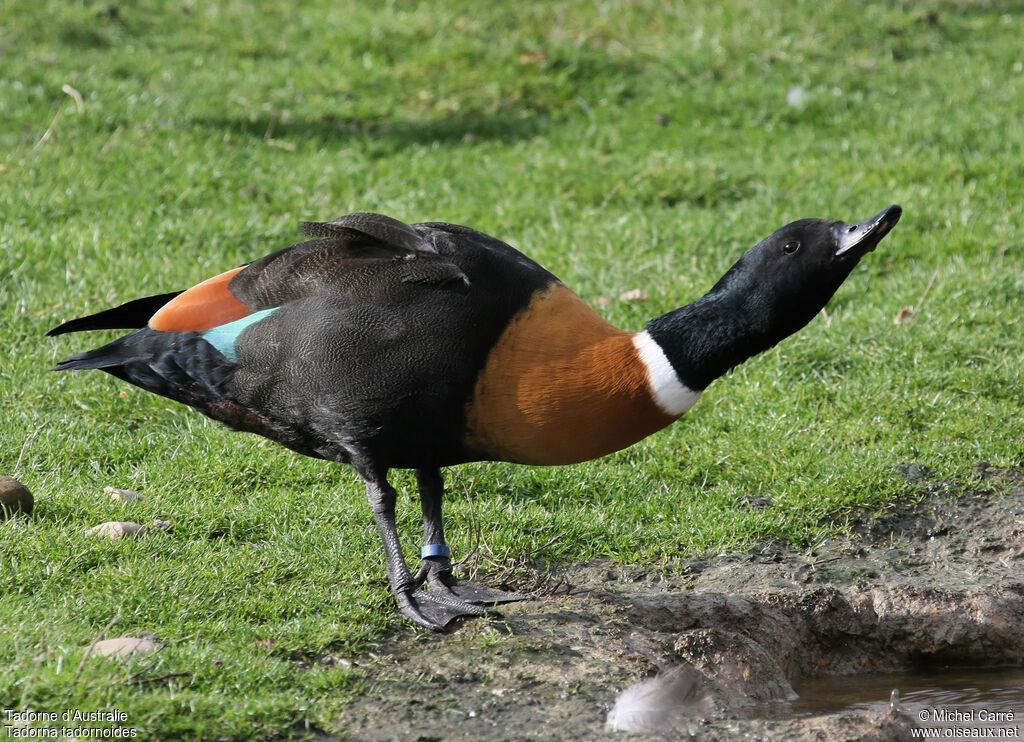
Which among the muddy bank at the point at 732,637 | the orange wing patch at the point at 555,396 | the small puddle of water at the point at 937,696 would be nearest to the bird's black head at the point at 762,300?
the orange wing patch at the point at 555,396

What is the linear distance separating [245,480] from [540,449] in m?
1.43

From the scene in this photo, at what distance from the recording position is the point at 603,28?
8.76 metres

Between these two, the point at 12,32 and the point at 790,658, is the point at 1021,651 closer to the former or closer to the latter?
the point at 790,658

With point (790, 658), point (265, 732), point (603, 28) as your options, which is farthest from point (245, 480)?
point (603, 28)

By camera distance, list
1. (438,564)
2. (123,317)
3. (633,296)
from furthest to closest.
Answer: (633,296) → (123,317) → (438,564)

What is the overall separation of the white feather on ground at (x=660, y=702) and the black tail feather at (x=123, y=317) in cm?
191

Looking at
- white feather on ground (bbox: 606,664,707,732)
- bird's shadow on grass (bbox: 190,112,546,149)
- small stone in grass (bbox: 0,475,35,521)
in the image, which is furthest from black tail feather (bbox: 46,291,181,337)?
bird's shadow on grass (bbox: 190,112,546,149)

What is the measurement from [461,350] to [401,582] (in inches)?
27.8

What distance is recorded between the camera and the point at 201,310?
11.7 feet

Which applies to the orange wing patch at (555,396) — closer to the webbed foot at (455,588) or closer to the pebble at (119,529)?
the webbed foot at (455,588)

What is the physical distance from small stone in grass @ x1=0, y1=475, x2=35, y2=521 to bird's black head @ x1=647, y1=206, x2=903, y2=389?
2.00 meters

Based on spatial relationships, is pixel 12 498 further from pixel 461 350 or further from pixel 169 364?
pixel 461 350

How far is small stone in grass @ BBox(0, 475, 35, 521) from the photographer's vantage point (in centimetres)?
369

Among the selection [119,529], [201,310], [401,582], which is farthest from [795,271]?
[119,529]
